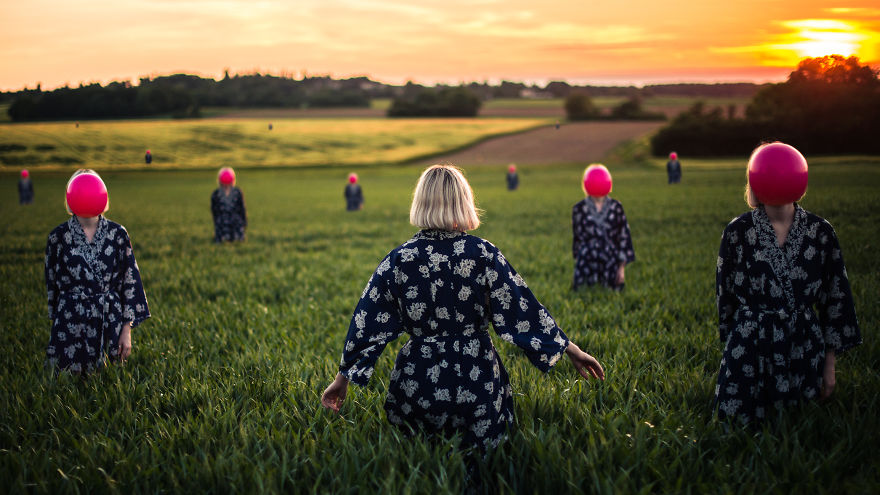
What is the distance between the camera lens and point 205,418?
3420 millimetres

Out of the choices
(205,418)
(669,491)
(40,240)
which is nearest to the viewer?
(669,491)

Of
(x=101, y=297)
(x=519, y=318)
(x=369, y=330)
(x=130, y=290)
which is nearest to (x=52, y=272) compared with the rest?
(x=101, y=297)

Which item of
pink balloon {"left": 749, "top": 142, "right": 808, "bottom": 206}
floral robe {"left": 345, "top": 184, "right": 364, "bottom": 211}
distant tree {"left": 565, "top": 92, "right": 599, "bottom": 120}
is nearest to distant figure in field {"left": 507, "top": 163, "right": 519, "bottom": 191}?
floral robe {"left": 345, "top": 184, "right": 364, "bottom": 211}

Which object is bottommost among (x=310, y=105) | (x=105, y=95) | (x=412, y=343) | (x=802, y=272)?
(x=412, y=343)

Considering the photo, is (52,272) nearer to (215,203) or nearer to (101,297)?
(101,297)

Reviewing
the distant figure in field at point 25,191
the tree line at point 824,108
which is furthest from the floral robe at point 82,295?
the distant figure in field at point 25,191

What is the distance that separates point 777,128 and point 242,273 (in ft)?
34.3

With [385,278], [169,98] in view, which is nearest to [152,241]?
[169,98]

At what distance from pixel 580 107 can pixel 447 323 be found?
3055 inches

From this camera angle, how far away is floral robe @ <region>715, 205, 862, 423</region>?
3057 millimetres

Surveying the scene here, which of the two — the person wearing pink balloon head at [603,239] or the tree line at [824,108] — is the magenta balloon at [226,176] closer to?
the person wearing pink balloon head at [603,239]

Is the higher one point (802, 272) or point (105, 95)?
point (105, 95)

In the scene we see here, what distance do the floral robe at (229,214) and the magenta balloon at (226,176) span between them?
28 centimetres

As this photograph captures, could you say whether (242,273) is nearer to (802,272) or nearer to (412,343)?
Result: (412,343)
